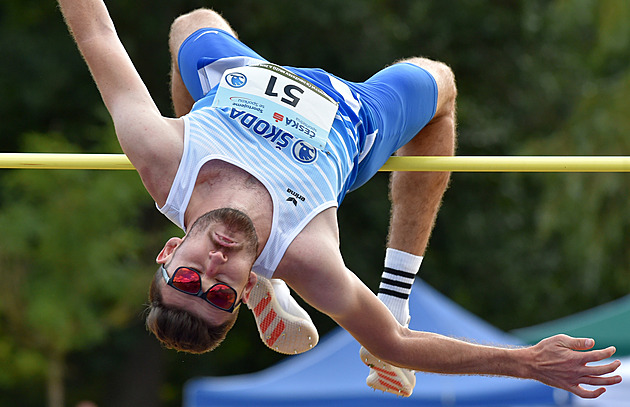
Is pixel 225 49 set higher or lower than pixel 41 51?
higher

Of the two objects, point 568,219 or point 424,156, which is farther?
point 568,219

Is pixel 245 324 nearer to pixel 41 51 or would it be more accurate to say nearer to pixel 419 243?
pixel 41 51

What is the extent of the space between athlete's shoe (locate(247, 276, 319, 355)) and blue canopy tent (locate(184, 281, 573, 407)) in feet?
9.71

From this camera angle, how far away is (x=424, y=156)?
3.95 metres

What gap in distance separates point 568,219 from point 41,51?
754 cm

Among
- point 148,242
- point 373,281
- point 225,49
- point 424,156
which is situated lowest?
point 373,281

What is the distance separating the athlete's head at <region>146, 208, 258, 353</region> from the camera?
2988mm

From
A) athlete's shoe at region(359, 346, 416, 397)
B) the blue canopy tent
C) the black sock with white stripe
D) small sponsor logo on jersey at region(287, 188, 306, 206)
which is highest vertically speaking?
small sponsor logo on jersey at region(287, 188, 306, 206)

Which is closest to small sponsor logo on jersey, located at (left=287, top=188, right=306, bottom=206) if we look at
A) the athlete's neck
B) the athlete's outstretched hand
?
the athlete's neck

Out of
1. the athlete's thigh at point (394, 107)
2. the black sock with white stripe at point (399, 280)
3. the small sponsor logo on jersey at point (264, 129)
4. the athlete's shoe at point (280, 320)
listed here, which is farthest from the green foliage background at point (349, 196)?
Answer: the small sponsor logo on jersey at point (264, 129)

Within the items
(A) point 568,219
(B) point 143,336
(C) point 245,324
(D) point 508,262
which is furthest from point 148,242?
(D) point 508,262

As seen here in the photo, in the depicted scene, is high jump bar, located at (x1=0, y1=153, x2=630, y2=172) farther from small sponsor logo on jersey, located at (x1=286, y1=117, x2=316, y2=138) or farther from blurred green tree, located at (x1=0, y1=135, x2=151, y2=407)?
blurred green tree, located at (x1=0, y1=135, x2=151, y2=407)

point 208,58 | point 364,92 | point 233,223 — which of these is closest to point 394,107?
point 364,92

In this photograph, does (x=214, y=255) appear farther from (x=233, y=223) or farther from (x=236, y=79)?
(x=236, y=79)
